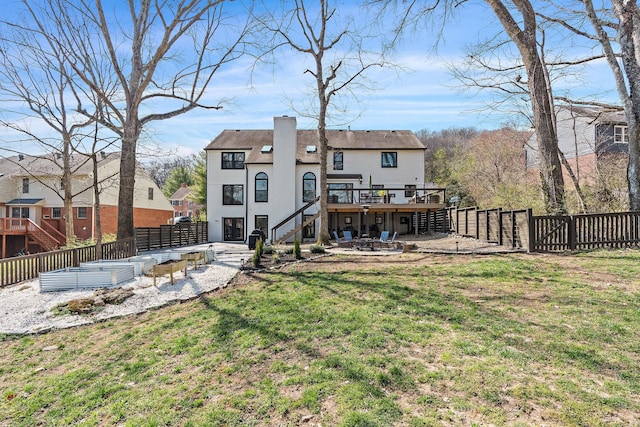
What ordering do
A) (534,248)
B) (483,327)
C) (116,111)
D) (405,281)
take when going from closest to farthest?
(483,327), (405,281), (534,248), (116,111)

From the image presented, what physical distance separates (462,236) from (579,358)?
44.6 ft

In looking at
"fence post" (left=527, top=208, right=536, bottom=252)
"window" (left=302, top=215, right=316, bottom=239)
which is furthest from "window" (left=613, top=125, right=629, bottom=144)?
"window" (left=302, top=215, right=316, bottom=239)

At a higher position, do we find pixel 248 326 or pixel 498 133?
pixel 498 133

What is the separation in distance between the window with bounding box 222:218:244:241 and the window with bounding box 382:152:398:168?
1108 centimetres

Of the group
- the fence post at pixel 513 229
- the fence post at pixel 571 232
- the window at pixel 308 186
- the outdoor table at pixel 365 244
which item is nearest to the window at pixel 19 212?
the window at pixel 308 186

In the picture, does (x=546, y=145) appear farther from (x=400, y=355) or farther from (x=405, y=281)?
(x=400, y=355)

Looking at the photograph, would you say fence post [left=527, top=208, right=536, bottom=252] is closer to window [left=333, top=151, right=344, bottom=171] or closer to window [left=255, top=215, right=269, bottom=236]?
window [left=333, top=151, right=344, bottom=171]

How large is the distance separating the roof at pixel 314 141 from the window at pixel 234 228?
451 cm

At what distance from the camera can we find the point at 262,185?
81.0 ft

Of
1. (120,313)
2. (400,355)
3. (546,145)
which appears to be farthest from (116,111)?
(546,145)

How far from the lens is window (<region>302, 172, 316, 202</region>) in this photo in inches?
961

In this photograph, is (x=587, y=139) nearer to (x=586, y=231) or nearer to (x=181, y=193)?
(x=586, y=231)

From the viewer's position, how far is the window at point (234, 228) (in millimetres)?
25562

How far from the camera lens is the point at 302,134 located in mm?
28859
